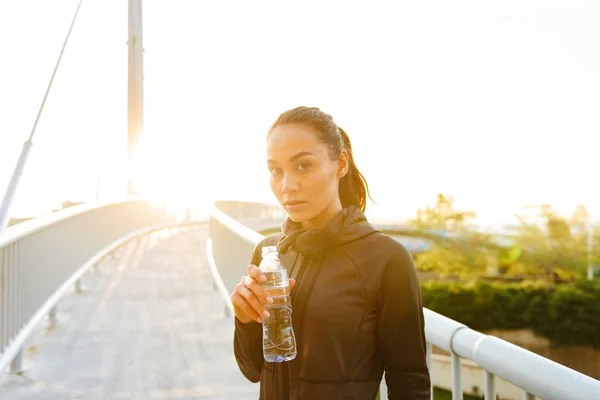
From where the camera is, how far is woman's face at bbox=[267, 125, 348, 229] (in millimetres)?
1716

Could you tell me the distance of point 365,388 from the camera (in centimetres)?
160

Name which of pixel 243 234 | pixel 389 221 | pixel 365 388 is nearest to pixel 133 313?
pixel 243 234

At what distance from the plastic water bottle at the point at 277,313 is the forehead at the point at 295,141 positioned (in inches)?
11.5

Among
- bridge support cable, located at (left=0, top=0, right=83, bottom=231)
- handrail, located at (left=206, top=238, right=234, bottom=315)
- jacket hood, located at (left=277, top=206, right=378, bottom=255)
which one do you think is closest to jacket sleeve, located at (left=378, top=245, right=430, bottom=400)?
jacket hood, located at (left=277, top=206, right=378, bottom=255)

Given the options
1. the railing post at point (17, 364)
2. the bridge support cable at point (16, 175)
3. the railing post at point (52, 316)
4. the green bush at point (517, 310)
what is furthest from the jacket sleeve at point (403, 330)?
the green bush at point (517, 310)

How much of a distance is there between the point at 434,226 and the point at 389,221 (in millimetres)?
24663

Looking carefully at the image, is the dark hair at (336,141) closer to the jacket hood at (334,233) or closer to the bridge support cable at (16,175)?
the jacket hood at (334,233)

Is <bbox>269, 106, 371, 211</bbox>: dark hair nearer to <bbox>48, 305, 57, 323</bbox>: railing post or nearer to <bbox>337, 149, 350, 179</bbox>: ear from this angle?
<bbox>337, 149, 350, 179</bbox>: ear

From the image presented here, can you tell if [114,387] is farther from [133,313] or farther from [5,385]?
[133,313]

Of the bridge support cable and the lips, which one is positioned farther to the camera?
the bridge support cable

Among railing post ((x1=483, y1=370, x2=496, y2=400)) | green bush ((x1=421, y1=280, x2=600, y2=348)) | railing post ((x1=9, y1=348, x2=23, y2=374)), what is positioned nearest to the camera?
railing post ((x1=483, y1=370, x2=496, y2=400))

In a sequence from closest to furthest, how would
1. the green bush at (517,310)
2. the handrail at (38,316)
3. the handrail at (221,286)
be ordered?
1. the handrail at (38,316)
2. the handrail at (221,286)
3. the green bush at (517,310)

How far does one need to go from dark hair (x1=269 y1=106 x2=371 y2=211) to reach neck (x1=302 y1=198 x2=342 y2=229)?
0.12 m

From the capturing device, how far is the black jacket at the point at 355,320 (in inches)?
61.9
